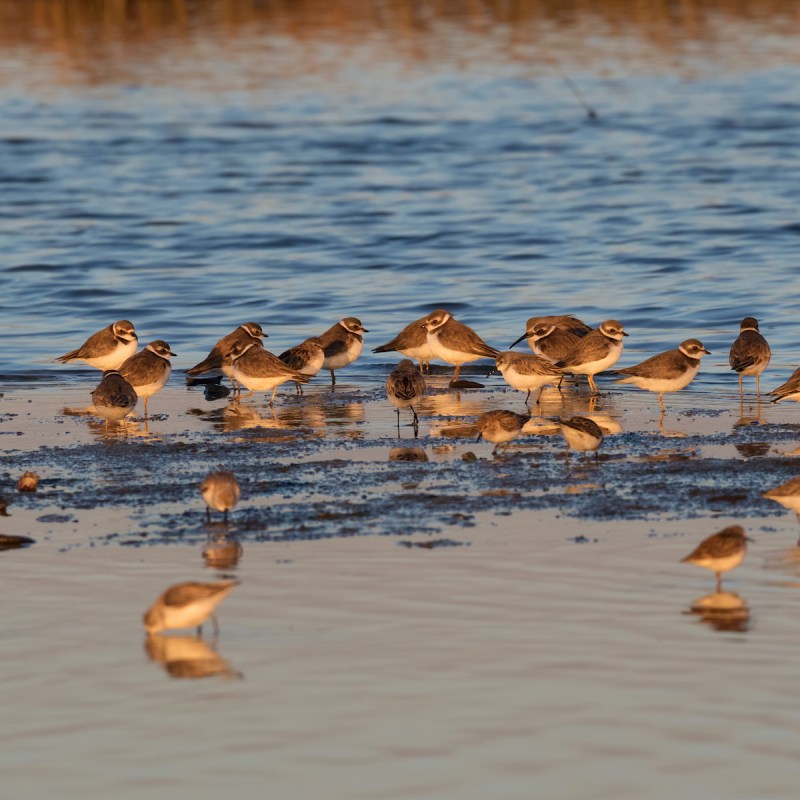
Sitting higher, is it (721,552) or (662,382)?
(662,382)

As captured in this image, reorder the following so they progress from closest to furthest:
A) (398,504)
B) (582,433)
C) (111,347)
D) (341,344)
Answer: (398,504) < (582,433) < (111,347) < (341,344)

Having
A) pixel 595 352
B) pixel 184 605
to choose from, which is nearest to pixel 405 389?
pixel 595 352

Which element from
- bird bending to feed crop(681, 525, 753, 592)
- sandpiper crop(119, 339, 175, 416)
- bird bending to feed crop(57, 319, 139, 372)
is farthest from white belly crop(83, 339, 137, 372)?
bird bending to feed crop(681, 525, 753, 592)

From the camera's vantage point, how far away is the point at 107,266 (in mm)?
30125

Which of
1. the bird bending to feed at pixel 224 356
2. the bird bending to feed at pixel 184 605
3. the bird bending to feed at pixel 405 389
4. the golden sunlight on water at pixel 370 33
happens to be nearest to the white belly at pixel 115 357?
the bird bending to feed at pixel 224 356

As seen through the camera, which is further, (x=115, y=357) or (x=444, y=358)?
(x=444, y=358)

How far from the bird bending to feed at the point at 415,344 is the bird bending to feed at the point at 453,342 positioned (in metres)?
0.24

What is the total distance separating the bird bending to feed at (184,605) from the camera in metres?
9.68

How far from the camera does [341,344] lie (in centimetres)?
1966

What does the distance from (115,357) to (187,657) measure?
33.1 feet

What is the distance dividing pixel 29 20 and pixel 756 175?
4533 centimetres

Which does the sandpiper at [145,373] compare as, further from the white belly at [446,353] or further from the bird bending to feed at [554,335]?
the bird bending to feed at [554,335]

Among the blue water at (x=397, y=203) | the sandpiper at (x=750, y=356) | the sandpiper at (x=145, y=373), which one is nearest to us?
the sandpiper at (x=145, y=373)

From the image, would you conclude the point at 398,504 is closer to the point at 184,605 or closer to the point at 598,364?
the point at 184,605
